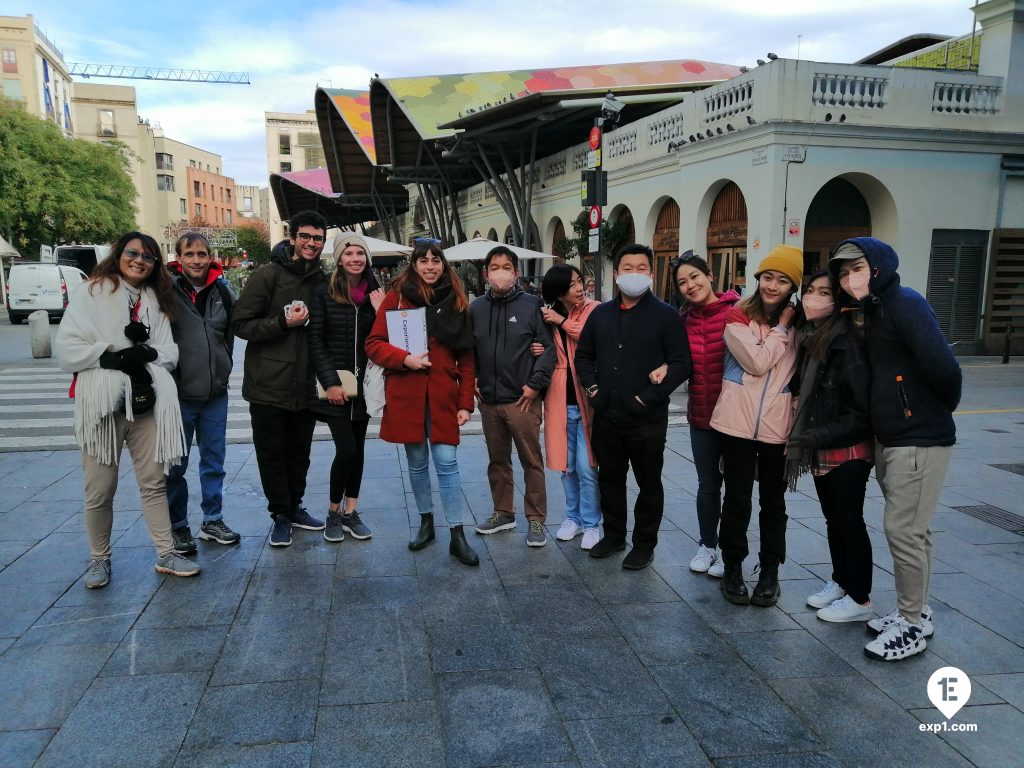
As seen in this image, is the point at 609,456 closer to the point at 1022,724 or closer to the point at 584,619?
the point at 584,619

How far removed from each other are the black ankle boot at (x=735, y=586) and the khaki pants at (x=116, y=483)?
3.11 meters

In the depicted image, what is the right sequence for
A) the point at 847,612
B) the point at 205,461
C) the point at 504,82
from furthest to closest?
the point at 504,82, the point at 205,461, the point at 847,612

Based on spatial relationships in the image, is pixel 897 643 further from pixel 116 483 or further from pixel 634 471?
pixel 116 483

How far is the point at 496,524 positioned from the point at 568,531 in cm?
49

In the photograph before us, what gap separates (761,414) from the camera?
3760 millimetres

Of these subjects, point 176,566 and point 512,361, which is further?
point 512,361

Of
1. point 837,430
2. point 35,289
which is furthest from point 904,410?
point 35,289

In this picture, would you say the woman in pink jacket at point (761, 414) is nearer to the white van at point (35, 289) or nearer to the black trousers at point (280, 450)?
the black trousers at point (280, 450)

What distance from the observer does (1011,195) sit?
15.3m

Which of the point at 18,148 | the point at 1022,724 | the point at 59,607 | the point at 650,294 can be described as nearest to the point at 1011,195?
the point at 650,294

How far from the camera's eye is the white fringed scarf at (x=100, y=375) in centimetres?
385

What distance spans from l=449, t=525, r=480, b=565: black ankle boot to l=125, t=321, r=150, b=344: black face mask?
2048 mm

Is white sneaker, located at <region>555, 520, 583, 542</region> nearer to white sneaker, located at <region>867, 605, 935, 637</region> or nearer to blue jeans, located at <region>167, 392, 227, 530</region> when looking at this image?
white sneaker, located at <region>867, 605, 935, 637</region>

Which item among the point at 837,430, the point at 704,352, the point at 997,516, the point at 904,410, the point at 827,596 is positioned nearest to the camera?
the point at 904,410
